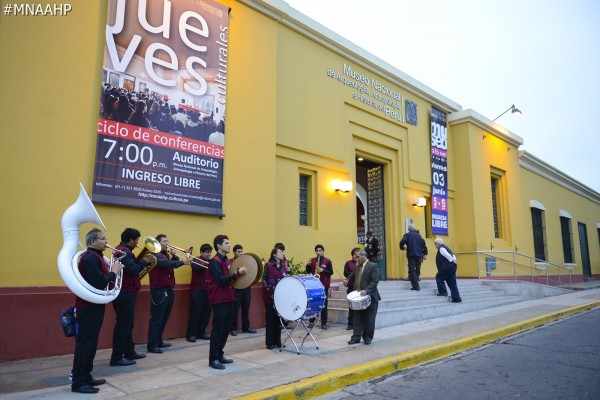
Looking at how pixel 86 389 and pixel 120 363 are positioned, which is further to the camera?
pixel 120 363

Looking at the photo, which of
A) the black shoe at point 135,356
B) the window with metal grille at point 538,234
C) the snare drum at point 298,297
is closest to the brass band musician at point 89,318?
the black shoe at point 135,356

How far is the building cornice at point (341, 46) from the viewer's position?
10.9 metres

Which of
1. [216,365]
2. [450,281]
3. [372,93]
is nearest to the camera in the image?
[216,365]

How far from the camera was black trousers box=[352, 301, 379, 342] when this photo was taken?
7.72 m

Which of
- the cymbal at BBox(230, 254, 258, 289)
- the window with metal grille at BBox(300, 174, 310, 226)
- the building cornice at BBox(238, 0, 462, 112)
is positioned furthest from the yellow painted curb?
the building cornice at BBox(238, 0, 462, 112)

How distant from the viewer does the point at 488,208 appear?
1789cm

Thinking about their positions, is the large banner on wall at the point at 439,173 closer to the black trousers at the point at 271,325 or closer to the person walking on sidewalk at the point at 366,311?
the person walking on sidewalk at the point at 366,311

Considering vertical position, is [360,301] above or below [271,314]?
above

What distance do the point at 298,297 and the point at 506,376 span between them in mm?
3153

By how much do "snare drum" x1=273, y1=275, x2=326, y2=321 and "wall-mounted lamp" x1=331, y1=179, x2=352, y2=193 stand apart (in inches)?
216

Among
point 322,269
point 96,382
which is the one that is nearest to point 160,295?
point 96,382

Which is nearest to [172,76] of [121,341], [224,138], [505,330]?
[224,138]

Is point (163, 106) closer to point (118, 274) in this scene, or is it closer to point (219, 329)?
point (118, 274)

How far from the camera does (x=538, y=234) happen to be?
22547mm
